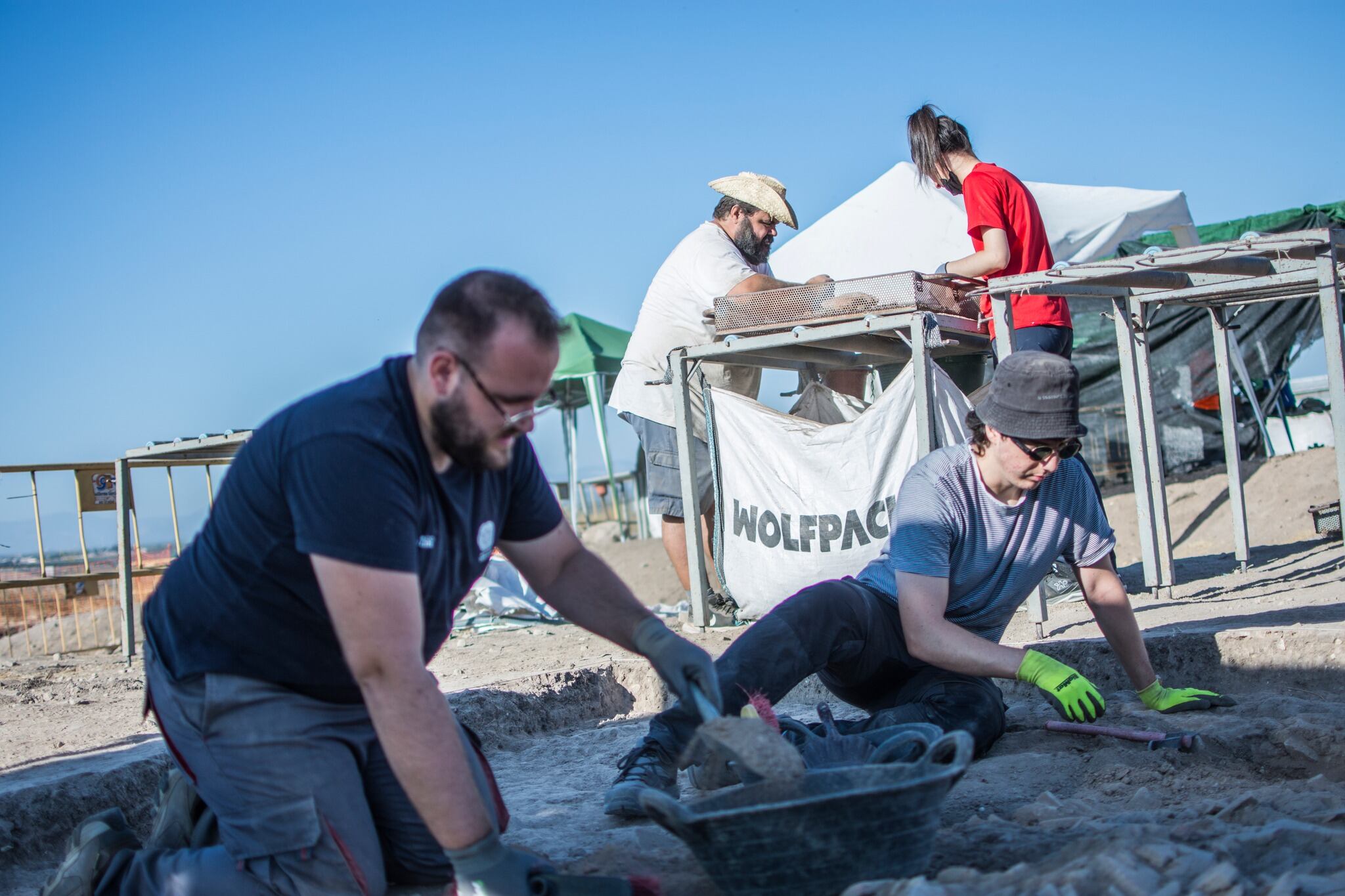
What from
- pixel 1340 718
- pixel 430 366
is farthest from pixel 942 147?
pixel 430 366

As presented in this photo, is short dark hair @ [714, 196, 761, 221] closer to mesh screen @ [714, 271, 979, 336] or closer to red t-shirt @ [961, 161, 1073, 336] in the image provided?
mesh screen @ [714, 271, 979, 336]

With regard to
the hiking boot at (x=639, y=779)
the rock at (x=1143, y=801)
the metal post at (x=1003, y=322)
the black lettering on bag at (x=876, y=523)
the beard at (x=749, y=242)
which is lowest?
the rock at (x=1143, y=801)

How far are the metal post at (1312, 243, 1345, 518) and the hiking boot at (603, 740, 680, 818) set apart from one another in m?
3.57

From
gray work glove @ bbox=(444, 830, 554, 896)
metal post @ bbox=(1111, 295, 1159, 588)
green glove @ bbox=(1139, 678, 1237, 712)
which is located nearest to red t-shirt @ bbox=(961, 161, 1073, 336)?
metal post @ bbox=(1111, 295, 1159, 588)

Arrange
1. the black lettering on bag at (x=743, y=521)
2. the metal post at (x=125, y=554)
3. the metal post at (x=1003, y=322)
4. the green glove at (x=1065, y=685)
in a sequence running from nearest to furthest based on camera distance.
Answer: the green glove at (x=1065, y=685) → the metal post at (x=1003, y=322) → the black lettering on bag at (x=743, y=521) → the metal post at (x=125, y=554)

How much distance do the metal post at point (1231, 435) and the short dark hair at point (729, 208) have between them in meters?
3.13

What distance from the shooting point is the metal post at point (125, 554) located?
665 cm

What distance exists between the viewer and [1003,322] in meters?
4.89

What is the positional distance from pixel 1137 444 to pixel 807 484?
5.59 feet

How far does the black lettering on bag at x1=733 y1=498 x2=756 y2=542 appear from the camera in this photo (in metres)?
5.77

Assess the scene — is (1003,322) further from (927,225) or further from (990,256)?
(927,225)

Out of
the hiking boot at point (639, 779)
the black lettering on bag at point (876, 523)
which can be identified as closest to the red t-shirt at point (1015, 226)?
the black lettering on bag at point (876, 523)

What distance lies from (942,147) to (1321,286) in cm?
185

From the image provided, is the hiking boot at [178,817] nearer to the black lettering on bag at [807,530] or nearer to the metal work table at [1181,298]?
the black lettering on bag at [807,530]
